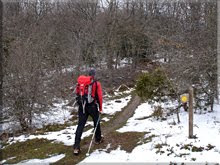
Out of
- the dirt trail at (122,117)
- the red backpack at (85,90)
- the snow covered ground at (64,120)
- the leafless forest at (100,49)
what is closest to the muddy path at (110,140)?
the dirt trail at (122,117)

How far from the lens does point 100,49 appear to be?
22516 mm

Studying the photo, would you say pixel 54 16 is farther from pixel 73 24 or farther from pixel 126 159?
pixel 126 159

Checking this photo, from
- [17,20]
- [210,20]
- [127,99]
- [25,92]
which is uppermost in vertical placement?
[17,20]

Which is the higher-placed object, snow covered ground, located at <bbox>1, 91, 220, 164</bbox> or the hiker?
the hiker

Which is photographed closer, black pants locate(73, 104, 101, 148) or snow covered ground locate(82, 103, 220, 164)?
snow covered ground locate(82, 103, 220, 164)

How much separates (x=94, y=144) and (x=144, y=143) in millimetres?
1283

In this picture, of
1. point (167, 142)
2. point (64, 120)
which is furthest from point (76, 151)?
point (64, 120)

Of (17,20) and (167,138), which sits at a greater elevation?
(17,20)

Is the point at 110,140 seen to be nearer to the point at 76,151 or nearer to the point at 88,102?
the point at 76,151

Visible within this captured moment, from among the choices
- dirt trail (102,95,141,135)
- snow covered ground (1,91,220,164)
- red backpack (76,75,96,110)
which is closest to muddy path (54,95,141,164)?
dirt trail (102,95,141,135)

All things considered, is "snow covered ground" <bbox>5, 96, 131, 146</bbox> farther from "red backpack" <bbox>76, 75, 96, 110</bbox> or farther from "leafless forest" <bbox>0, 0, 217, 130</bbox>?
"red backpack" <bbox>76, 75, 96, 110</bbox>

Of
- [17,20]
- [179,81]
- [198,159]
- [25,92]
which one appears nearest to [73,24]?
[17,20]

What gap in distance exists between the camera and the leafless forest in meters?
9.60

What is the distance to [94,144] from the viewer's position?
7.64 meters
